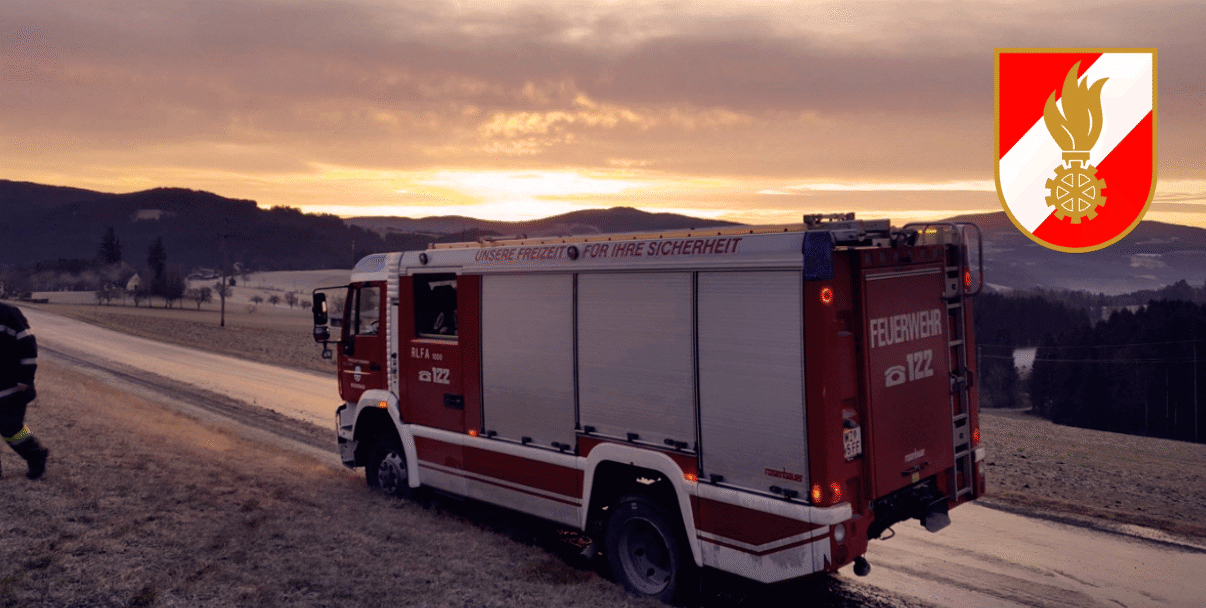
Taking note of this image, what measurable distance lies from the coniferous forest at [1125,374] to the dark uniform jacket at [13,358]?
247 ft

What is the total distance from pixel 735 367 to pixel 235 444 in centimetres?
1095

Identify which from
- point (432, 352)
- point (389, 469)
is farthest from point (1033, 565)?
point (389, 469)

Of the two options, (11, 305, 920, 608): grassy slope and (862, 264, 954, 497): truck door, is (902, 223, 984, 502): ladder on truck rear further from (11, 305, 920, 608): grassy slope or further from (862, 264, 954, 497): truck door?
(11, 305, 920, 608): grassy slope

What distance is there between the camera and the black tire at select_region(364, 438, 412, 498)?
10.5 meters

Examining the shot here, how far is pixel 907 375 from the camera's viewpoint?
23.3 ft

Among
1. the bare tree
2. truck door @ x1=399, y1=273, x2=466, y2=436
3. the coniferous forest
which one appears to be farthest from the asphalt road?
the bare tree

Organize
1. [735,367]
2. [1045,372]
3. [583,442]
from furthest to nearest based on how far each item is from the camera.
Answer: [1045,372] → [583,442] → [735,367]

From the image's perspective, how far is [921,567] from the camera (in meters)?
8.31

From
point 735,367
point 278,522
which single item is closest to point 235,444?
point 278,522

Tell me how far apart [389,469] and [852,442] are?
20.9 feet

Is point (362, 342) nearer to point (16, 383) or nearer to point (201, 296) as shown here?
point (16, 383)

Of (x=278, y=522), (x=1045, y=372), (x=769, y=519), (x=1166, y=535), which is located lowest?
(x=1045, y=372)

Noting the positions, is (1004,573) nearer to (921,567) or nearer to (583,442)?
(921,567)

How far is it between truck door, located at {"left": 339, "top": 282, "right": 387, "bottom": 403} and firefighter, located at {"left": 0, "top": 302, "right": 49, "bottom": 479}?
346 centimetres
